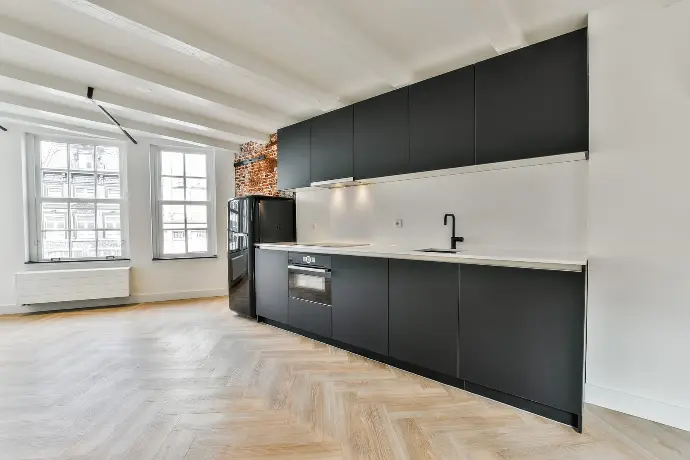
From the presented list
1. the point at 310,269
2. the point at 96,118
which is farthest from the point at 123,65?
the point at 310,269

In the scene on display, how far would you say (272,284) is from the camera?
4.11m

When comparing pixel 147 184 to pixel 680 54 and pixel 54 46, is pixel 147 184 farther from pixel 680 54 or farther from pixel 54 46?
pixel 680 54

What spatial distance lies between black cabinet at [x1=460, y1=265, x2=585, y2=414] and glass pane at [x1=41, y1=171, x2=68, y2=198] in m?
5.58

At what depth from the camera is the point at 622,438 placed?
6.34ft

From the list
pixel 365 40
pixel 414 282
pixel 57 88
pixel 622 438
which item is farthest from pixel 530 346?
pixel 57 88

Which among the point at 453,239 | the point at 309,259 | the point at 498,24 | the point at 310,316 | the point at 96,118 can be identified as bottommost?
the point at 310,316

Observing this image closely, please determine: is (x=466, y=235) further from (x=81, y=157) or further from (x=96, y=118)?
(x=81, y=157)

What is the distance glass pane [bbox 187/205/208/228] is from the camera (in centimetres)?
579

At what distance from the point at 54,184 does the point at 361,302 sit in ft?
16.0

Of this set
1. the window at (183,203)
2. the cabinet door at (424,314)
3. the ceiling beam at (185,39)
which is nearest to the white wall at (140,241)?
the window at (183,203)

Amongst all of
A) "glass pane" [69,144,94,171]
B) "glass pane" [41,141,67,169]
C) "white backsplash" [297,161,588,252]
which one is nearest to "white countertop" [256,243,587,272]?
"white backsplash" [297,161,588,252]

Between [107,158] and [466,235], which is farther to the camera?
[107,158]

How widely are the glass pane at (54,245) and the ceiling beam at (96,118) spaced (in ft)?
5.87

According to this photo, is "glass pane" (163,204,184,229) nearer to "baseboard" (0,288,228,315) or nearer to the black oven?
"baseboard" (0,288,228,315)
